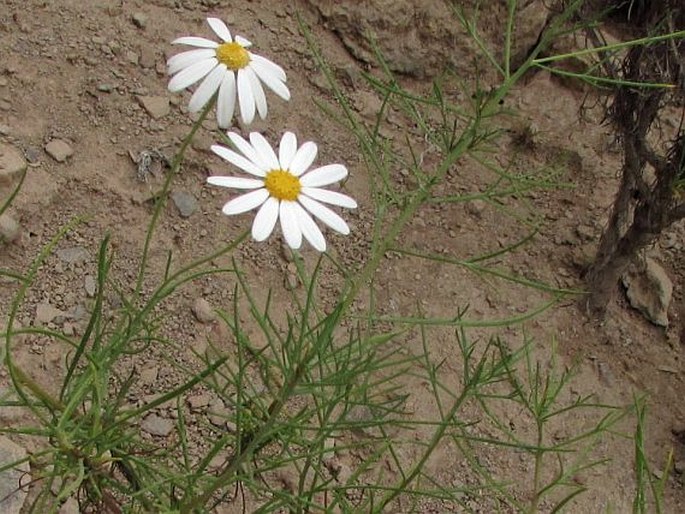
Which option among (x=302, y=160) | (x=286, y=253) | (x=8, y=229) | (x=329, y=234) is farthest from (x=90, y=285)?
(x=302, y=160)

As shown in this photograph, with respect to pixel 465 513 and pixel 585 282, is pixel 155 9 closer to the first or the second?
pixel 585 282

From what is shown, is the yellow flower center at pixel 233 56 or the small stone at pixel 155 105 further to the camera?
the small stone at pixel 155 105

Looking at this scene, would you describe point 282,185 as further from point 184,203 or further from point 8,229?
point 184,203

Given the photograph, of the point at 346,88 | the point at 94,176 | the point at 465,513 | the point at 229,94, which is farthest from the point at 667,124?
the point at 229,94

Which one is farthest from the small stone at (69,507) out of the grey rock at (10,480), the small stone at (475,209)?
the small stone at (475,209)

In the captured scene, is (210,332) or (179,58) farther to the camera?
(210,332)

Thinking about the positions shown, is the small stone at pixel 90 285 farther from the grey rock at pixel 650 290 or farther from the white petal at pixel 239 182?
the grey rock at pixel 650 290
